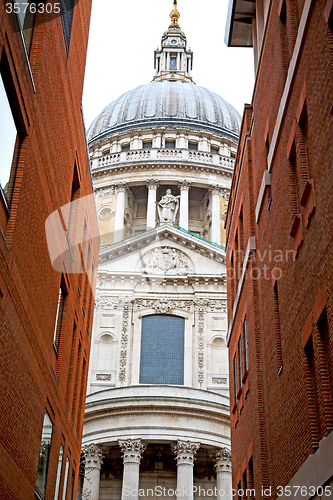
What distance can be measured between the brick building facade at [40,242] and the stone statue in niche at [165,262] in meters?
21.7

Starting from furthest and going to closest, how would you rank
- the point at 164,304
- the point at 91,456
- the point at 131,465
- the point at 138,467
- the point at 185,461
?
the point at 164,304, the point at 91,456, the point at 185,461, the point at 138,467, the point at 131,465

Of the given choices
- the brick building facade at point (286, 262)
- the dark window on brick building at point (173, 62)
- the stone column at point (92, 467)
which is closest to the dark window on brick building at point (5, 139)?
the brick building facade at point (286, 262)

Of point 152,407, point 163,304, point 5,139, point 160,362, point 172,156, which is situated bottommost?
point 5,139

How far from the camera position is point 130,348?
41344 millimetres

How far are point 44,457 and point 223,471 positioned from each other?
1969 cm

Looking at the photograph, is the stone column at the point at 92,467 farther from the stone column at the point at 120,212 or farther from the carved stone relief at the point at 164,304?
the stone column at the point at 120,212

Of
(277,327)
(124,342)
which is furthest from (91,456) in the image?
(277,327)

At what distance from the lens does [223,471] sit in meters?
35.5

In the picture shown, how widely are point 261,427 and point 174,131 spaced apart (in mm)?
59085

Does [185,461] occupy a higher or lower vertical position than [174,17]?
lower

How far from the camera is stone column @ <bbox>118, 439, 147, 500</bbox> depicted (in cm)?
3359

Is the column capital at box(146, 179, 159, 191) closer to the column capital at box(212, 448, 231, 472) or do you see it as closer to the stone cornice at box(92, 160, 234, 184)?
the stone cornice at box(92, 160, 234, 184)

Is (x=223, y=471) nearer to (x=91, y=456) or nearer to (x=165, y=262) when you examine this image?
(x=91, y=456)

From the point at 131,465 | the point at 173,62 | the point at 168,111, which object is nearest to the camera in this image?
the point at 131,465
